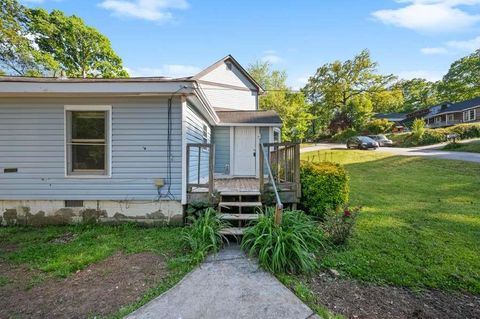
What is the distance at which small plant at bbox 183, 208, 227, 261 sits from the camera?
3.90m

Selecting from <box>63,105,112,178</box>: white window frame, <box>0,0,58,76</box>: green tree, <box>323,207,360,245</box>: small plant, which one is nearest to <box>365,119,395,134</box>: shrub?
<box>323,207,360,245</box>: small plant

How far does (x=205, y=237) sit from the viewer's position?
4.13m

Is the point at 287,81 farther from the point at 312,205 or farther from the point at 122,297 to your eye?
the point at 122,297

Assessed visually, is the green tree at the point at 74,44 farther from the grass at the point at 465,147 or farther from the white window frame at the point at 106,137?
the grass at the point at 465,147

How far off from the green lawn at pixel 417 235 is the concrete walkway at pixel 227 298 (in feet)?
3.60

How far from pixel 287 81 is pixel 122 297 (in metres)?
29.4

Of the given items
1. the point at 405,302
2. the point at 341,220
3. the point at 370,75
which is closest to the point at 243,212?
the point at 341,220

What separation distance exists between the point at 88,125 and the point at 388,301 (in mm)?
6139

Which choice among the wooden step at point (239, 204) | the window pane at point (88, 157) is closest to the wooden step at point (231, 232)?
the wooden step at point (239, 204)

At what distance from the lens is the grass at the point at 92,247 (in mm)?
3410

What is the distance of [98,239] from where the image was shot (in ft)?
15.1

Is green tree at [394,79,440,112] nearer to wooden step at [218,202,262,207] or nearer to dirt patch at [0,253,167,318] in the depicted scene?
wooden step at [218,202,262,207]

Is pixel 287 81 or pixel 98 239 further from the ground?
pixel 287 81

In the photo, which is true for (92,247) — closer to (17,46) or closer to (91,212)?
(91,212)
